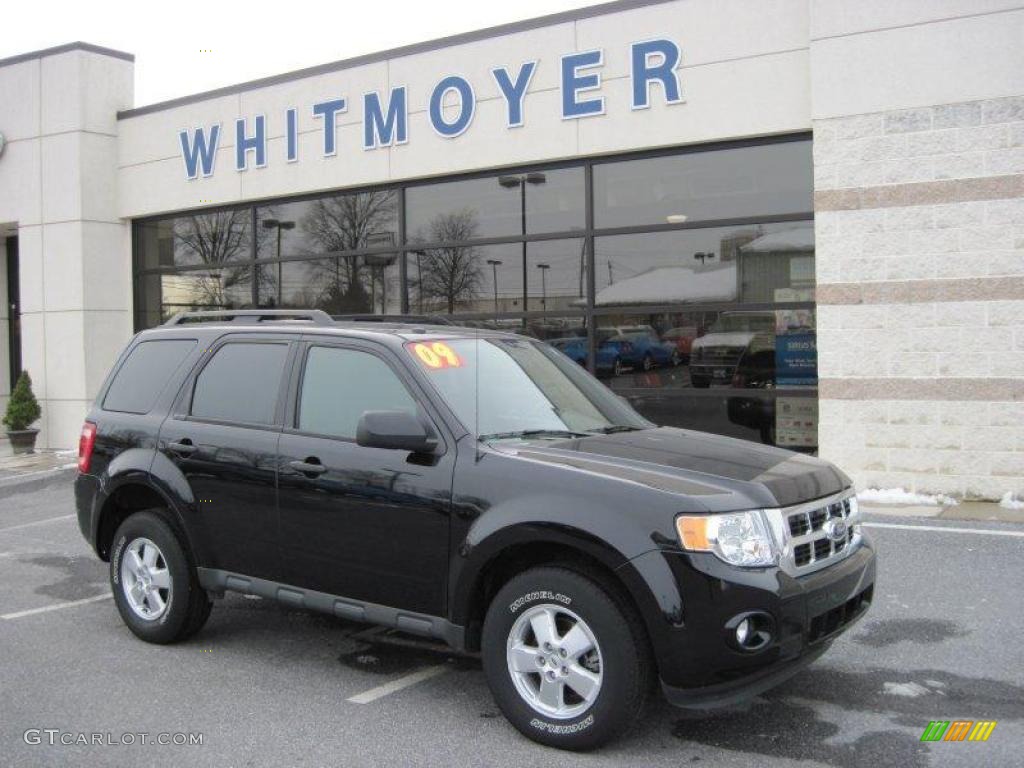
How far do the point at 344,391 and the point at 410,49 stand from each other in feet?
31.6

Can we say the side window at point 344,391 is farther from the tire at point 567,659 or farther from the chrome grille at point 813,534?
the chrome grille at point 813,534

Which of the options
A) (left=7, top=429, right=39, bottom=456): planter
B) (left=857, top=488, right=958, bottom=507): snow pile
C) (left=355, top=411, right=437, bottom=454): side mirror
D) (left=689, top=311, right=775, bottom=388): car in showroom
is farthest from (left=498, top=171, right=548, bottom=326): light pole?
(left=7, top=429, right=39, bottom=456): planter

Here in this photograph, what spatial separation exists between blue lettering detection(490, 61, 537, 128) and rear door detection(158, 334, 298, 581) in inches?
307

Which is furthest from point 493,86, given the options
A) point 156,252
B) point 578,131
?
point 156,252

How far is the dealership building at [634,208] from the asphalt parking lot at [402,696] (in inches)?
159

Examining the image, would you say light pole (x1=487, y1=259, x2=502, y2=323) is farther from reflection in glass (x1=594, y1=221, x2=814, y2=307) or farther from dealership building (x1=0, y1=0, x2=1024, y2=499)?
reflection in glass (x1=594, y1=221, x2=814, y2=307)

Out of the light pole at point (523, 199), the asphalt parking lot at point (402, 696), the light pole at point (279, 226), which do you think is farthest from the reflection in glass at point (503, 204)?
the asphalt parking lot at point (402, 696)

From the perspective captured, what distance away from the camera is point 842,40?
10195 millimetres

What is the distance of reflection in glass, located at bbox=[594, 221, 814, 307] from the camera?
11.2 m

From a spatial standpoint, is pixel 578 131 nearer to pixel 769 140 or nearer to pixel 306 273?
pixel 769 140

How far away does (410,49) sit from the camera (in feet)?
44.0

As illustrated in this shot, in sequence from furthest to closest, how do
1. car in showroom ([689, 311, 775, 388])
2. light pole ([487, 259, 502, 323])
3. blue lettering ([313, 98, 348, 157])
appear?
blue lettering ([313, 98, 348, 157])
light pole ([487, 259, 502, 323])
car in showroom ([689, 311, 775, 388])

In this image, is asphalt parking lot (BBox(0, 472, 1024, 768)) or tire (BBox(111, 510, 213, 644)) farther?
tire (BBox(111, 510, 213, 644))

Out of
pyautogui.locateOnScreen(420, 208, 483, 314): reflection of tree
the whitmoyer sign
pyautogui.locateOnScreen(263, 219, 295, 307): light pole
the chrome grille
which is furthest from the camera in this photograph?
pyautogui.locateOnScreen(263, 219, 295, 307): light pole
